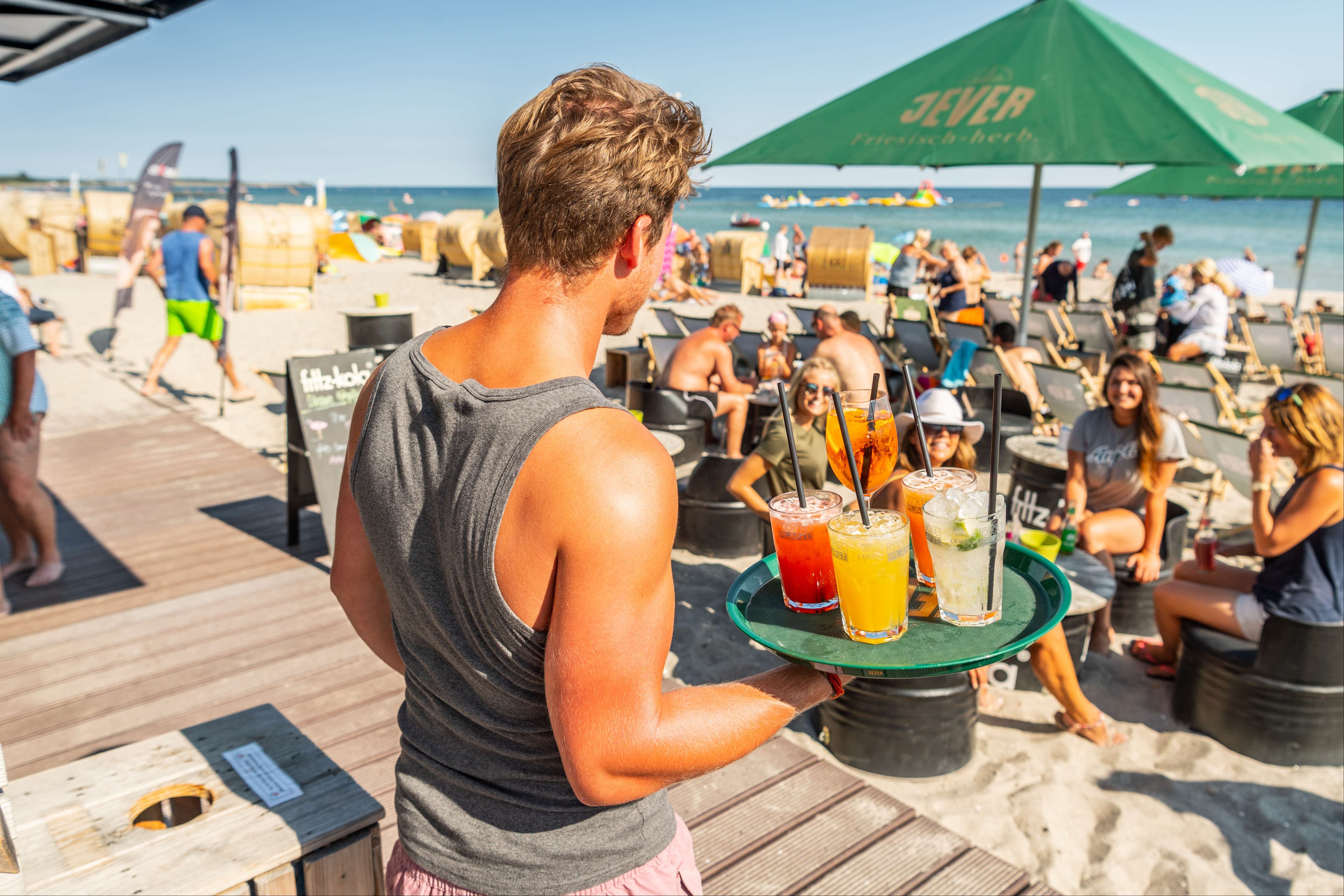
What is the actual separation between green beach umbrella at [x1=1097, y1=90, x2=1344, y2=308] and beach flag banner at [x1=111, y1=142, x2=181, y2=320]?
1104 cm

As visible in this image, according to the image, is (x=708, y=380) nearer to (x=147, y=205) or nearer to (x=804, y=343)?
(x=804, y=343)

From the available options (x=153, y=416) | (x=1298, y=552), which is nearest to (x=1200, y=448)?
(x=1298, y=552)

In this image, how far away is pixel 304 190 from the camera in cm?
15550

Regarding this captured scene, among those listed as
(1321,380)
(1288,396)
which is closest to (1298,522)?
(1288,396)

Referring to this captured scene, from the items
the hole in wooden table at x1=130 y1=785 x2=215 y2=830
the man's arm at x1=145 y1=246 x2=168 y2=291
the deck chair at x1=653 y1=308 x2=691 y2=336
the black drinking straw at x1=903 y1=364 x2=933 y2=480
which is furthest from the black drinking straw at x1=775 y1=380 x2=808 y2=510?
the man's arm at x1=145 y1=246 x2=168 y2=291

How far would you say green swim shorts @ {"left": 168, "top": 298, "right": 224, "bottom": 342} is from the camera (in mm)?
8641

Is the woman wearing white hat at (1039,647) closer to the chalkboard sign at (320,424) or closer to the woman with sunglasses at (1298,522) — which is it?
the woman with sunglasses at (1298,522)

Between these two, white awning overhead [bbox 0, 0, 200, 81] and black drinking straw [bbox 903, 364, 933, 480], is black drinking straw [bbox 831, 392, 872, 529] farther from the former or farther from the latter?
white awning overhead [bbox 0, 0, 200, 81]

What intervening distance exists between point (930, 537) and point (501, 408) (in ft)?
2.38

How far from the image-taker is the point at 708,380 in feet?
23.0

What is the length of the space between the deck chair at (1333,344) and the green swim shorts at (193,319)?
11520mm

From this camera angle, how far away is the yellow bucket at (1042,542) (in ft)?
10.6

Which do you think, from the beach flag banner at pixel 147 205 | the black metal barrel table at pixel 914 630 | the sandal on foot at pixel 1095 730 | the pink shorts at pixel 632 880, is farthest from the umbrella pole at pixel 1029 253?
the beach flag banner at pixel 147 205

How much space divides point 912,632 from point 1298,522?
2.74m
